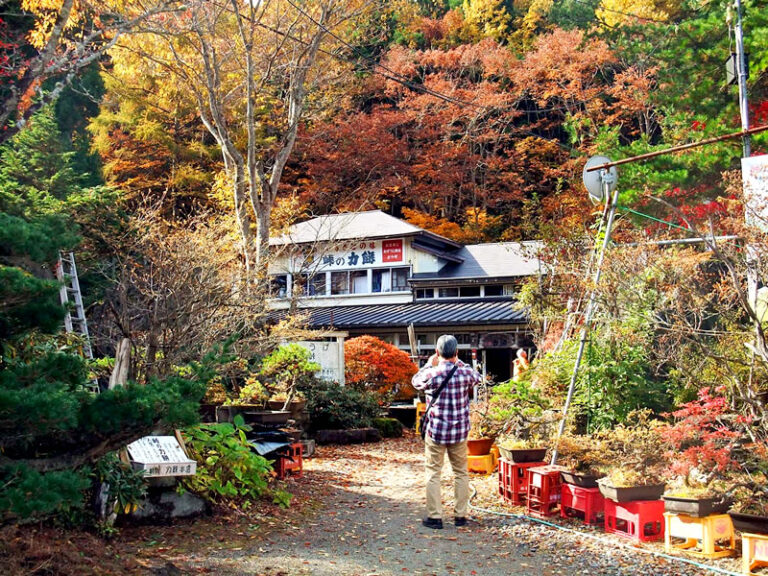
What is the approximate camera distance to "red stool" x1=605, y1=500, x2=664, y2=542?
564 cm

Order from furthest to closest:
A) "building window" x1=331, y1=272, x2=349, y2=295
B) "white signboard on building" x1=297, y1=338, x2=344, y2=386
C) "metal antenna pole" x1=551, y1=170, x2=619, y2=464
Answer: "building window" x1=331, y1=272, x2=349, y2=295, "white signboard on building" x1=297, y1=338, x2=344, y2=386, "metal antenna pole" x1=551, y1=170, x2=619, y2=464

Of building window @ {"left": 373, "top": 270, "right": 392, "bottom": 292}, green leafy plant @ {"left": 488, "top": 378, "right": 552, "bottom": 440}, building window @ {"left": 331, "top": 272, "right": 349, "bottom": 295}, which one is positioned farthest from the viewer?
building window @ {"left": 331, "top": 272, "right": 349, "bottom": 295}

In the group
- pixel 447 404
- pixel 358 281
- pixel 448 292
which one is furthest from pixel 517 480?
pixel 358 281

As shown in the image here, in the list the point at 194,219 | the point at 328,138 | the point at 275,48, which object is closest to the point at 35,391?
the point at 194,219

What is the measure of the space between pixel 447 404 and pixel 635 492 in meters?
1.74

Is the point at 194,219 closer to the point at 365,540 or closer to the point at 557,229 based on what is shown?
the point at 557,229

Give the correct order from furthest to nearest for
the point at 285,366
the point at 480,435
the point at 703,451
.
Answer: the point at 285,366 < the point at 480,435 < the point at 703,451

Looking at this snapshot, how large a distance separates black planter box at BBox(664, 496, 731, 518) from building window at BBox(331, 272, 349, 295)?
21227 mm

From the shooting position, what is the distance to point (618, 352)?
7660 mm

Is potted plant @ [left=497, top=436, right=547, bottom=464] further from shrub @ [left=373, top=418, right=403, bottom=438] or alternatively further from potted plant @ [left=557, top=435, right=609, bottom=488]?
shrub @ [left=373, top=418, right=403, bottom=438]

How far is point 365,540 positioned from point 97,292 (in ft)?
28.7

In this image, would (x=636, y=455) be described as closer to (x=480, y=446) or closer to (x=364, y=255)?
(x=480, y=446)

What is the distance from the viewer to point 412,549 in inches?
226

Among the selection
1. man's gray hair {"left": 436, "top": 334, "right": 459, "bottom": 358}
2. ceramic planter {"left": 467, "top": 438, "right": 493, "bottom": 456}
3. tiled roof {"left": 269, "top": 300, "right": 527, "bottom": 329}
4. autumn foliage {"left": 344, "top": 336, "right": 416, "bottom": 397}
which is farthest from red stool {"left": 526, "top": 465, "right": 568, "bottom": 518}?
tiled roof {"left": 269, "top": 300, "right": 527, "bottom": 329}
